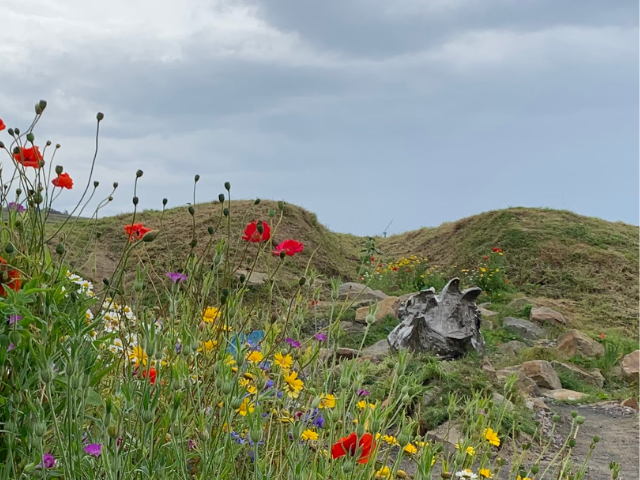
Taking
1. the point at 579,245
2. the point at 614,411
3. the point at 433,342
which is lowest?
the point at 614,411

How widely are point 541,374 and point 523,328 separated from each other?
A: 2620 mm

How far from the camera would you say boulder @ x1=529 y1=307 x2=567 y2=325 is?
9.71m

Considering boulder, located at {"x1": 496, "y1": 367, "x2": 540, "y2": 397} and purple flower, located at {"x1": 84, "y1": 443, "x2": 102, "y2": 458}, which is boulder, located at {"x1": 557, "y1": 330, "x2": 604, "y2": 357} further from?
purple flower, located at {"x1": 84, "y1": 443, "x2": 102, "y2": 458}

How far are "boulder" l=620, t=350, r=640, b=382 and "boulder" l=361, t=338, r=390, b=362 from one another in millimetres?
2891

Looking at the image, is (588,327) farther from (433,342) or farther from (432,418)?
(432,418)

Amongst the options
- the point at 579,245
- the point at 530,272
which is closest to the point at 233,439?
the point at 530,272

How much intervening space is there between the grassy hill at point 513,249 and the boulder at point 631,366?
2.29 meters

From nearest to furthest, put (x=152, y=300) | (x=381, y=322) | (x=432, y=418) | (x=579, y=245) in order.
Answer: (x=432, y=418)
(x=381, y=322)
(x=152, y=300)
(x=579, y=245)

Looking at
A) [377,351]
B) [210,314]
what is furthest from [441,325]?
[210,314]

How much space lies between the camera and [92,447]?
1769 mm

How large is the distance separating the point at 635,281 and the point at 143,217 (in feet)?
32.8

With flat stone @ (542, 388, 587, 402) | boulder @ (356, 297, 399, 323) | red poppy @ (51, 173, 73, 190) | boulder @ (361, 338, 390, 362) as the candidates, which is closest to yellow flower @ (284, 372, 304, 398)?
red poppy @ (51, 173, 73, 190)

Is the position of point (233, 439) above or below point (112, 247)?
below

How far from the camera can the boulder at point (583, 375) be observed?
292 inches
